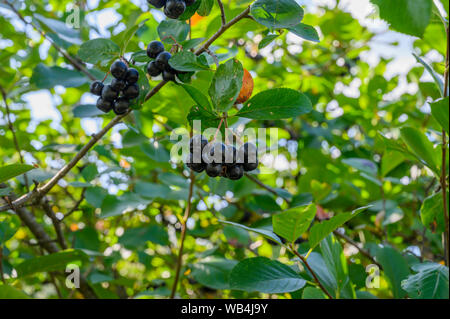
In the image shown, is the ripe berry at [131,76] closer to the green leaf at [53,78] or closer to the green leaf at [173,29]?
the green leaf at [173,29]

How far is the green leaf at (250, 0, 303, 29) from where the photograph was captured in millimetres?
813

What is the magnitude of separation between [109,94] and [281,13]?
0.44 meters

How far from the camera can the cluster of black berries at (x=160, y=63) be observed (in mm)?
930

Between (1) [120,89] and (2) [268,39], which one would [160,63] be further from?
(2) [268,39]

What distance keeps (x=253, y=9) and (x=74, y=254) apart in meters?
0.84

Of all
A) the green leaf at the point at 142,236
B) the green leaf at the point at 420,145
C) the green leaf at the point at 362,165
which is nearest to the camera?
the green leaf at the point at 420,145

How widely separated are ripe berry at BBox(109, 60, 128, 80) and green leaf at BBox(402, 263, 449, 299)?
839 millimetres

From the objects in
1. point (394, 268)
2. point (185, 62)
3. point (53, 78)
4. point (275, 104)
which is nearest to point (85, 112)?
point (53, 78)

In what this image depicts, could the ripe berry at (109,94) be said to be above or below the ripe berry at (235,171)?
above

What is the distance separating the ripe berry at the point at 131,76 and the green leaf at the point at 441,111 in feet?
2.27

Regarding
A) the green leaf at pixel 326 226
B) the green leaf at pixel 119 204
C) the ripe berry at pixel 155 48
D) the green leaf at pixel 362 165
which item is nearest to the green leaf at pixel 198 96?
the ripe berry at pixel 155 48

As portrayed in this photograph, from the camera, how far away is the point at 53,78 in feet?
4.77
